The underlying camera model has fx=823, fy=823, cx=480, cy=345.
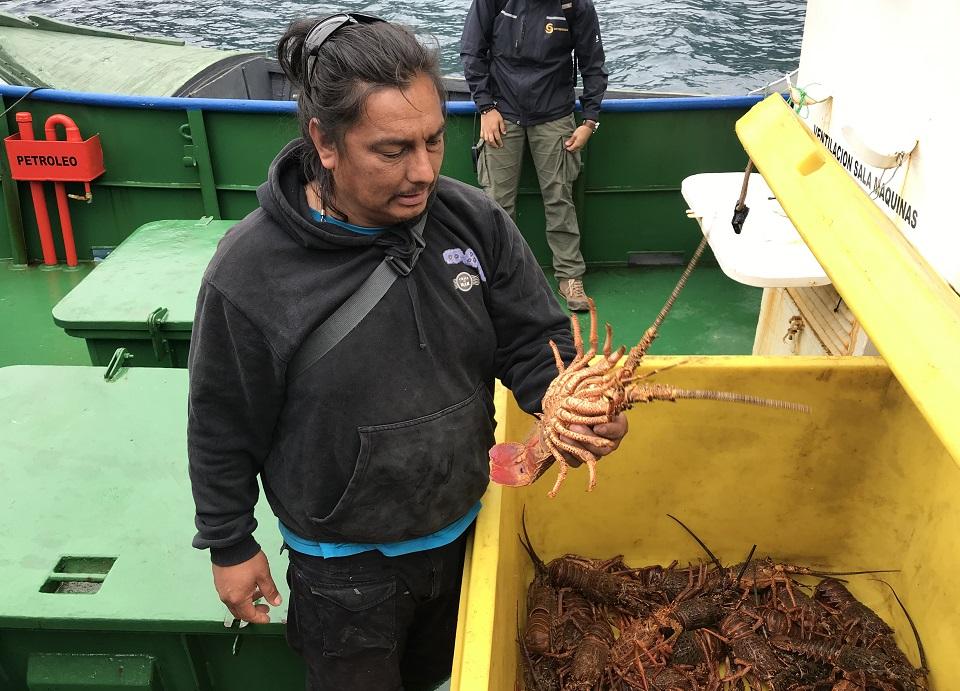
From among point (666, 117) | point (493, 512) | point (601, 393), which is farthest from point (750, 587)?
point (666, 117)

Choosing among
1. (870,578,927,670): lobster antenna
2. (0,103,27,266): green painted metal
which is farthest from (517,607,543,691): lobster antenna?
(0,103,27,266): green painted metal

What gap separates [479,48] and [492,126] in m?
0.43

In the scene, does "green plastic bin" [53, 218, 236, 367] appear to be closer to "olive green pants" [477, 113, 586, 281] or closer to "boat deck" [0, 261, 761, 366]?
"boat deck" [0, 261, 761, 366]

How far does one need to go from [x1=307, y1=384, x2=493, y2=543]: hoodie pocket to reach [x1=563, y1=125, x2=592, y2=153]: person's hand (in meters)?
3.09

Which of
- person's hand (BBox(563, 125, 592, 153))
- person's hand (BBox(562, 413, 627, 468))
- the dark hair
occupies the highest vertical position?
the dark hair

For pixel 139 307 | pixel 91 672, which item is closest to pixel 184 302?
pixel 139 307

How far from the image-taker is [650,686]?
2611 mm

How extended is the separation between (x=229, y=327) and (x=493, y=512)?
886mm

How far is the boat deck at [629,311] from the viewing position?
466 centimetres

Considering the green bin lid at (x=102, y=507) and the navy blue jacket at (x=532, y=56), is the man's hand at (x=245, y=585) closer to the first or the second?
the green bin lid at (x=102, y=507)

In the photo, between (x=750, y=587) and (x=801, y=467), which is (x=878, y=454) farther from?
(x=750, y=587)

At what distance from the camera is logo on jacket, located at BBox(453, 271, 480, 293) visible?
1.83 m

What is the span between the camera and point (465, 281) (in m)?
1.84

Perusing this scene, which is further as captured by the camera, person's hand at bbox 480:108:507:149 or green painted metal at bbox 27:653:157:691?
person's hand at bbox 480:108:507:149
